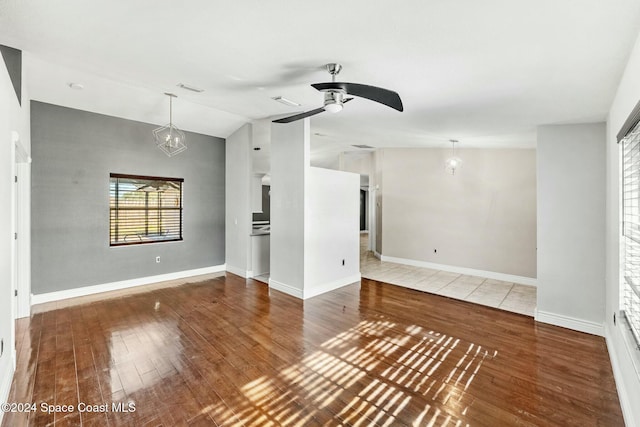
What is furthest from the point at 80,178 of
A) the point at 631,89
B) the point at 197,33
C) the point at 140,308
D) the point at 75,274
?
the point at 631,89

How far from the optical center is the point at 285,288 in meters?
4.93

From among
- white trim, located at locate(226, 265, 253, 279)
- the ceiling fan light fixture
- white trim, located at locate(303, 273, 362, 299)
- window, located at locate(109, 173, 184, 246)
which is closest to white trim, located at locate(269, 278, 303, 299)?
white trim, located at locate(303, 273, 362, 299)

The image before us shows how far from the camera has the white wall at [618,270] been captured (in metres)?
1.87

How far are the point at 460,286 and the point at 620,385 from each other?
308cm

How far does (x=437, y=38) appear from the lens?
205 cm

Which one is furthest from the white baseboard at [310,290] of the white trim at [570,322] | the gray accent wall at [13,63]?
the gray accent wall at [13,63]

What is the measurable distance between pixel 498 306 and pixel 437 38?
12.7ft

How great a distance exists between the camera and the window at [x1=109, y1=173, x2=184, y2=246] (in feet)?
16.9

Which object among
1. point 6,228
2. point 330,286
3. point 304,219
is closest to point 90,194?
point 6,228

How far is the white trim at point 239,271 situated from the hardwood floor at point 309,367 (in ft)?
5.25

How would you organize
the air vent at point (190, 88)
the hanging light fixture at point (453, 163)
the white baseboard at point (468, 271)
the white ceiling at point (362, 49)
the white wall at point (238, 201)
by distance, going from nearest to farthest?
1. the white ceiling at point (362, 49)
2. the air vent at point (190, 88)
3. the white baseboard at point (468, 271)
4. the white wall at point (238, 201)
5. the hanging light fixture at point (453, 163)

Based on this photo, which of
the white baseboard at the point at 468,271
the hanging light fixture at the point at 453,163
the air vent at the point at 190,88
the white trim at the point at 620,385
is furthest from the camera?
the hanging light fixture at the point at 453,163

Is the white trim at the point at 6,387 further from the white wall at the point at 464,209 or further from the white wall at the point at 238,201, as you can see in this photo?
the white wall at the point at 464,209

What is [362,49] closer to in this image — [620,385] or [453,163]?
[620,385]
